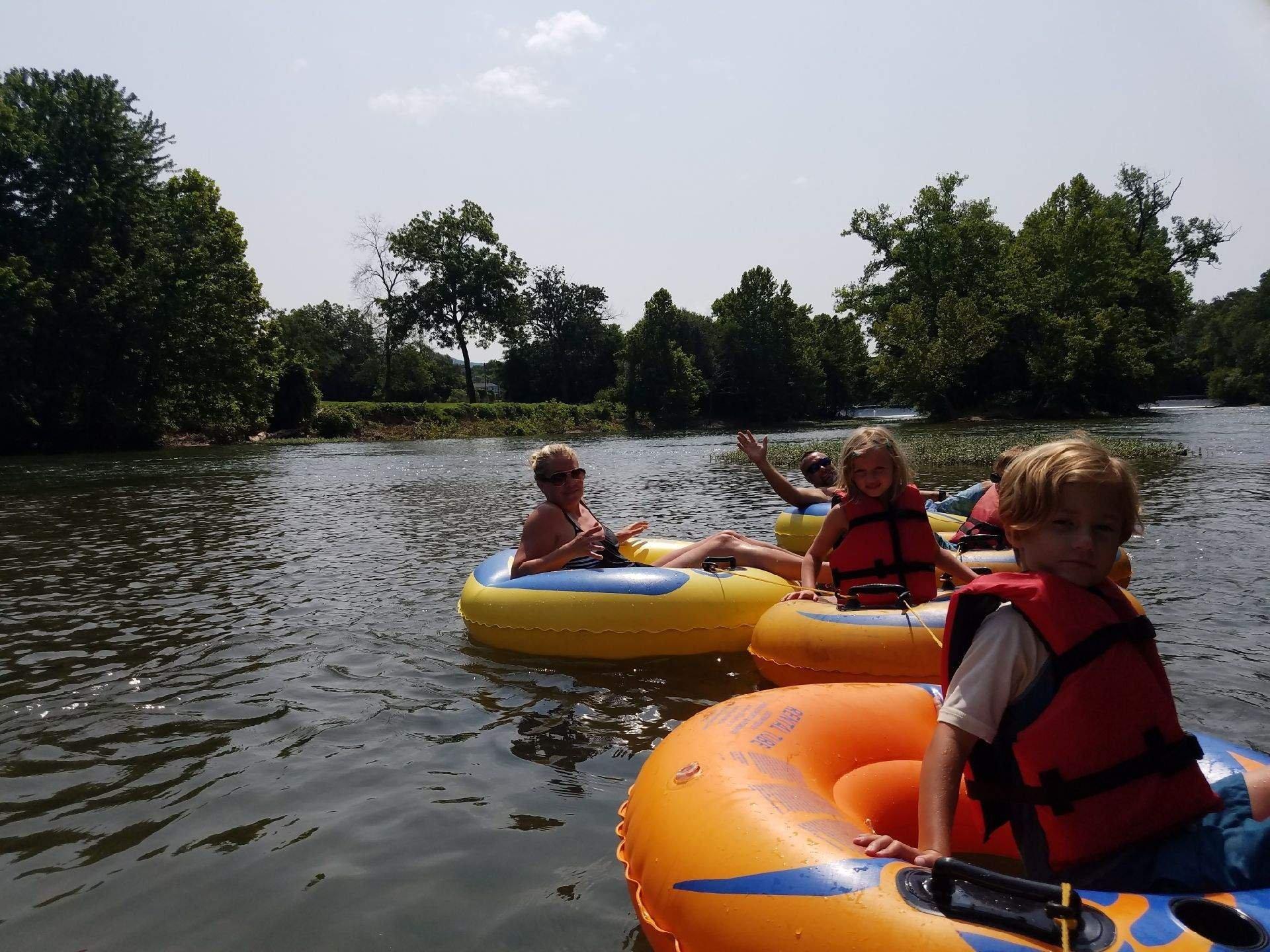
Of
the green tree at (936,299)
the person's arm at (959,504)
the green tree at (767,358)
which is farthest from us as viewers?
the green tree at (767,358)

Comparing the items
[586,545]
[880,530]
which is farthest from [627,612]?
[880,530]

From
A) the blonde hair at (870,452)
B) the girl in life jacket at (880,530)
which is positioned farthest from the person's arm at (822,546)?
the blonde hair at (870,452)

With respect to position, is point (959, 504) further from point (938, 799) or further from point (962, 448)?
point (962, 448)

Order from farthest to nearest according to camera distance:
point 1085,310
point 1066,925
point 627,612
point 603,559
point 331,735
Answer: point 1085,310
point 603,559
point 627,612
point 331,735
point 1066,925

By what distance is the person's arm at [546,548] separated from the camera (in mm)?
5473

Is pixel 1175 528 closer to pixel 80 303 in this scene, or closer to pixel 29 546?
pixel 29 546

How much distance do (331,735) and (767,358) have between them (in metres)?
49.6

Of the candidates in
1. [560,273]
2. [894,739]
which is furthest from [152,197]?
[894,739]

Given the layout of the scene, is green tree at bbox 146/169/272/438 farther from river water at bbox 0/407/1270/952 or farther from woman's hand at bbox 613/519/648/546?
woman's hand at bbox 613/519/648/546

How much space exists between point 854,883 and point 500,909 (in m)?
1.33

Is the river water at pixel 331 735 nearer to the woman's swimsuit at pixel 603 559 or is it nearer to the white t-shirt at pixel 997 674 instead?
the woman's swimsuit at pixel 603 559

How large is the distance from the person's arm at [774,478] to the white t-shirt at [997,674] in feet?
12.4

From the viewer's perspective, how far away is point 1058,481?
1952 millimetres

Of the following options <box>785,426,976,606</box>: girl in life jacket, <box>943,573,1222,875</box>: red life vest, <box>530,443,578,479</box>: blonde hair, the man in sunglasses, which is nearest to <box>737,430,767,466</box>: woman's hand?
the man in sunglasses
